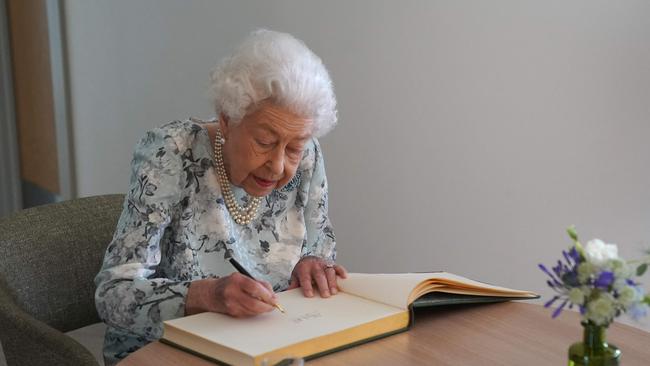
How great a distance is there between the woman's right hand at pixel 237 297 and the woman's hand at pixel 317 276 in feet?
0.46

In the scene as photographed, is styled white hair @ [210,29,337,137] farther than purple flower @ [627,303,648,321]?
Yes

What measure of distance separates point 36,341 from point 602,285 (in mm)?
999

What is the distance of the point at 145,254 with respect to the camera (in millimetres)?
1696

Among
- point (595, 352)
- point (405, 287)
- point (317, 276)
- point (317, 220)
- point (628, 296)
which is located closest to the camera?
point (628, 296)

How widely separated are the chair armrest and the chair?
0.04 feet

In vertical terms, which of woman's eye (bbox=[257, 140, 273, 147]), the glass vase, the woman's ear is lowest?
the glass vase

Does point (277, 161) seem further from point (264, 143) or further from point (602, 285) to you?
point (602, 285)

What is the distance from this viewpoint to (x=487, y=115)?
257cm

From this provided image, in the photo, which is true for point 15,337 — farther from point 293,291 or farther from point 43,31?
point 43,31

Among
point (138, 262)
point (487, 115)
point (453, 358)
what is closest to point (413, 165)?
point (487, 115)

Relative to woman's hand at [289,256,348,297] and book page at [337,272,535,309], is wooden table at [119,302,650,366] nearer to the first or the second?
book page at [337,272,535,309]

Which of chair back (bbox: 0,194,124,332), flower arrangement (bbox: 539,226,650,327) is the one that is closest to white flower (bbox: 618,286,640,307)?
flower arrangement (bbox: 539,226,650,327)

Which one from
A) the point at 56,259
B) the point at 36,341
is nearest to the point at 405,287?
the point at 36,341

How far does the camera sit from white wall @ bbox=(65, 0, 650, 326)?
2322mm
